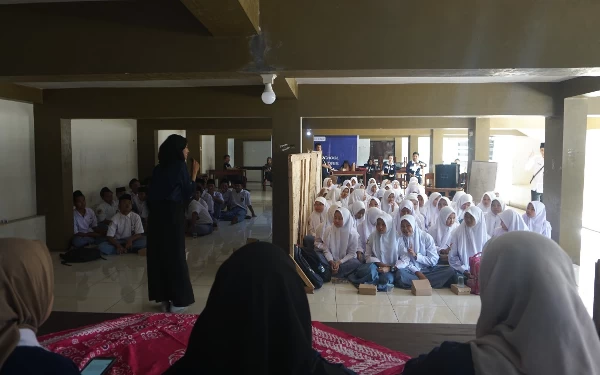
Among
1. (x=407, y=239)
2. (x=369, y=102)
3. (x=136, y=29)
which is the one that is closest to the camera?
(x=136, y=29)

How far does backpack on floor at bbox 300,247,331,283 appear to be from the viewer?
622 centimetres

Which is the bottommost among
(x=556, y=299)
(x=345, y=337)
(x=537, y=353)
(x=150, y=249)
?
(x=345, y=337)

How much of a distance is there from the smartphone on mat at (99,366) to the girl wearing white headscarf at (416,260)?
4.03 metres

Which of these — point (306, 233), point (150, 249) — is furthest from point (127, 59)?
point (306, 233)

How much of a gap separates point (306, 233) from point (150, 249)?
369 centimetres

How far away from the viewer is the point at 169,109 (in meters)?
7.45

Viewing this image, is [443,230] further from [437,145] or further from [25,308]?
[437,145]

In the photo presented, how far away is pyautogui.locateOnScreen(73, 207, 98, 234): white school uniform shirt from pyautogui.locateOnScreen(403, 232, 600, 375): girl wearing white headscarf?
8.08m

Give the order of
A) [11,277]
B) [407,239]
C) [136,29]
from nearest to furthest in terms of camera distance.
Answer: [11,277] → [136,29] → [407,239]

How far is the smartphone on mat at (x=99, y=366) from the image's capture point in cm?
299

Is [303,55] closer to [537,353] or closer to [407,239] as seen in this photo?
[537,353]

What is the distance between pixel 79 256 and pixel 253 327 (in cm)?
675

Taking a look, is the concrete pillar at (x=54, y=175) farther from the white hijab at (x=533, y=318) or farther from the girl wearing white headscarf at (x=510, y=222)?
the white hijab at (x=533, y=318)

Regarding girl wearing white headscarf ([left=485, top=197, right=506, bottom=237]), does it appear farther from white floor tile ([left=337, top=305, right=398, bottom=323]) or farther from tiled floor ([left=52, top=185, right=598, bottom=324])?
white floor tile ([left=337, top=305, right=398, bottom=323])
